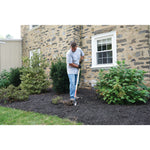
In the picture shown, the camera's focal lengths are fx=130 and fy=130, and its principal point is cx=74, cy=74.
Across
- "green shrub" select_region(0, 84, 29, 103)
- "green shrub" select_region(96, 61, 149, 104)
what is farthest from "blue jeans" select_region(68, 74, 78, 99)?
"green shrub" select_region(0, 84, 29, 103)

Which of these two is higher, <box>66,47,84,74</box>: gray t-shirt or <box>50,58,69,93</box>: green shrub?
<box>66,47,84,74</box>: gray t-shirt

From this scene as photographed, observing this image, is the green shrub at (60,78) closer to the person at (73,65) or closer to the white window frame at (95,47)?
the person at (73,65)

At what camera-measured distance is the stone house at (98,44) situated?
5.16 meters

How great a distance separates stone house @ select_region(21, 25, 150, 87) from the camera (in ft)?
16.9

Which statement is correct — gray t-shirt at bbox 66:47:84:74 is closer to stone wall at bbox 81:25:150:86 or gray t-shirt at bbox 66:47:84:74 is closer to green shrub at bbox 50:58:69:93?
green shrub at bbox 50:58:69:93

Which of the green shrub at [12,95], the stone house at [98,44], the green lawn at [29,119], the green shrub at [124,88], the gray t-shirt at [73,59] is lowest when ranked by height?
the green lawn at [29,119]

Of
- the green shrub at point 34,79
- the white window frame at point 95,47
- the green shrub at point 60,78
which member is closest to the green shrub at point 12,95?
the green shrub at point 34,79

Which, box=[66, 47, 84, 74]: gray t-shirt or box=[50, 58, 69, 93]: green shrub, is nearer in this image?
box=[66, 47, 84, 74]: gray t-shirt

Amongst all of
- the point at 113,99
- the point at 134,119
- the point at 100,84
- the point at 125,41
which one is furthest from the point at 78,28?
the point at 134,119

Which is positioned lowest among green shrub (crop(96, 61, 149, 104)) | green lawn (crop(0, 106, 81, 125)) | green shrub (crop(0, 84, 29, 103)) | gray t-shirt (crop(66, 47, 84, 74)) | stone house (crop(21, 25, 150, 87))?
green lawn (crop(0, 106, 81, 125))

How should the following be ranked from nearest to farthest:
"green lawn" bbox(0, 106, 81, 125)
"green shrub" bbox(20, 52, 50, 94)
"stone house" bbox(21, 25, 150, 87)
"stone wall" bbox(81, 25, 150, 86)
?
"green lawn" bbox(0, 106, 81, 125) < "stone wall" bbox(81, 25, 150, 86) < "stone house" bbox(21, 25, 150, 87) < "green shrub" bbox(20, 52, 50, 94)

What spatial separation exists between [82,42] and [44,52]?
2817mm

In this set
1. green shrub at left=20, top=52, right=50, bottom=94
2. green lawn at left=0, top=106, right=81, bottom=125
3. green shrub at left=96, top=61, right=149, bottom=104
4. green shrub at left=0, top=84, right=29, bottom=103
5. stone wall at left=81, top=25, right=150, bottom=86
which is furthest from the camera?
green shrub at left=20, top=52, right=50, bottom=94

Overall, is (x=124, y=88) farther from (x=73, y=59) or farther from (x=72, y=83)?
(x=73, y=59)
